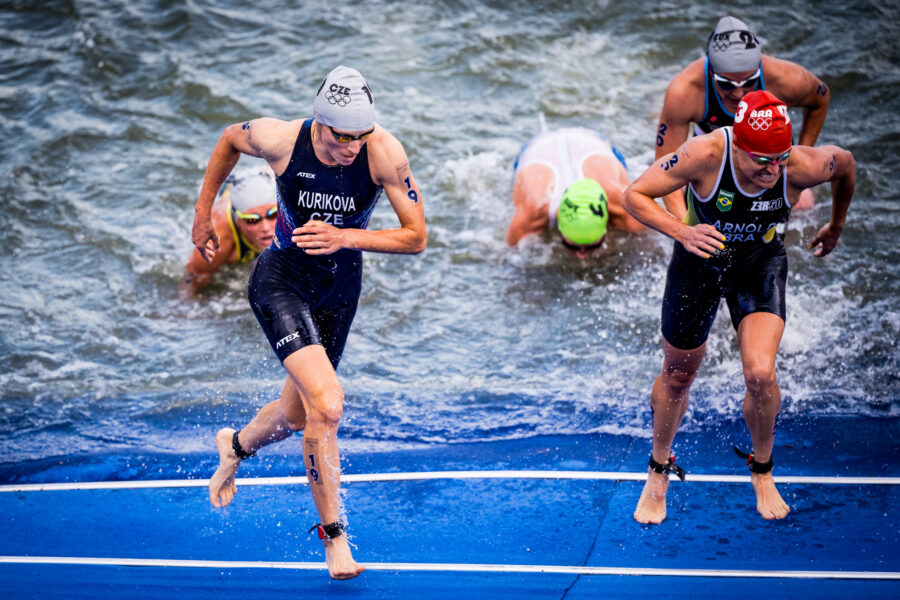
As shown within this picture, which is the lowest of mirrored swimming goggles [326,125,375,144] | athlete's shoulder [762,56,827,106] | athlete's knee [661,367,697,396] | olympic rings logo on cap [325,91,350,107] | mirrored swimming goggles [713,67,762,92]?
athlete's knee [661,367,697,396]

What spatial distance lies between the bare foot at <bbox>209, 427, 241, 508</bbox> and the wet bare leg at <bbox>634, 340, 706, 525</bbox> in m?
2.36

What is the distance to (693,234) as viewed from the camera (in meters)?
4.61

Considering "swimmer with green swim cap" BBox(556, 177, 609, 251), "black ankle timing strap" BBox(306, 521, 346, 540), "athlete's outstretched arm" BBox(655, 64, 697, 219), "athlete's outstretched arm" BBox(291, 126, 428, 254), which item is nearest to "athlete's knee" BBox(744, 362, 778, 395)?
"athlete's outstretched arm" BBox(655, 64, 697, 219)

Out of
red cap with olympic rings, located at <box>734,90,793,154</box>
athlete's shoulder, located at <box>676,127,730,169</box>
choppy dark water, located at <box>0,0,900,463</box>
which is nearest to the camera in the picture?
red cap with olympic rings, located at <box>734,90,793,154</box>

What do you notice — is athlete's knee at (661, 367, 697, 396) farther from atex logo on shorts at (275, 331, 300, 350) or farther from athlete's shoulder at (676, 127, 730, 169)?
atex logo on shorts at (275, 331, 300, 350)

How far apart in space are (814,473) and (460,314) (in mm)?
3262

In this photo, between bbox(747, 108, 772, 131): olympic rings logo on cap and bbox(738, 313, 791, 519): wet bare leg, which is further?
bbox(738, 313, 791, 519): wet bare leg

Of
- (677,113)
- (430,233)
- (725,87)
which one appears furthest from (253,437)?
(430,233)

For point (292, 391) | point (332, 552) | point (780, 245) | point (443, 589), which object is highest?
point (780, 245)

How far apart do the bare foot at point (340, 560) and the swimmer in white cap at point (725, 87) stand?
2649 millimetres

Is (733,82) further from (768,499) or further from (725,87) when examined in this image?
(768,499)

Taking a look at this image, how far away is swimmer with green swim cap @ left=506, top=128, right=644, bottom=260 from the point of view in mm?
8249

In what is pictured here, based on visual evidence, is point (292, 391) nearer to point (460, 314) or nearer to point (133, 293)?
point (460, 314)

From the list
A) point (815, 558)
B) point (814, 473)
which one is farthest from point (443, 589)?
point (814, 473)
